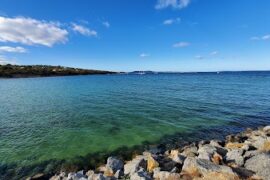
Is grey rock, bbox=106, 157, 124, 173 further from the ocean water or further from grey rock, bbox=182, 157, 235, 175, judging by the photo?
grey rock, bbox=182, 157, 235, 175

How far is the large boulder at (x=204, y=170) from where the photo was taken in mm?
7304

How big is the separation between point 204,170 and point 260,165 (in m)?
2.28

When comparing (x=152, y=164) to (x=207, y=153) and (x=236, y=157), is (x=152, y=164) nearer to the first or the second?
(x=207, y=153)

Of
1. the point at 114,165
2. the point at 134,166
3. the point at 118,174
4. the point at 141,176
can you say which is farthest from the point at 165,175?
the point at 114,165

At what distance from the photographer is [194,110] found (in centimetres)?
2428

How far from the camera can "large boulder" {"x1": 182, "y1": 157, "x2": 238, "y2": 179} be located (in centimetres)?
730

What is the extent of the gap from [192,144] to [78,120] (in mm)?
11572

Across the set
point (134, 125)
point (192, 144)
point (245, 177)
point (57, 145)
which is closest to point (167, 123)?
point (134, 125)

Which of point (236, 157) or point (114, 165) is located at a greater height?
point (236, 157)

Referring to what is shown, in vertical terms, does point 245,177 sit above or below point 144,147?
above

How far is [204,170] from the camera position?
25.5ft

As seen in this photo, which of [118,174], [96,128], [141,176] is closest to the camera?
[141,176]

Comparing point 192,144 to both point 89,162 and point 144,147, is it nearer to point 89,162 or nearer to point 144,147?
point 144,147

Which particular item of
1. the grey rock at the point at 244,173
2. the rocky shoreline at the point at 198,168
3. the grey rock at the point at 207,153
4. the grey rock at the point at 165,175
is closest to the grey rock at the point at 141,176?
the rocky shoreline at the point at 198,168
